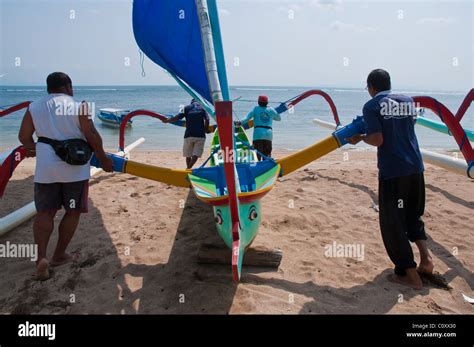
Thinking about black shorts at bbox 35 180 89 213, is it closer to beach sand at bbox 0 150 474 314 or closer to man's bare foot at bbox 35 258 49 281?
man's bare foot at bbox 35 258 49 281

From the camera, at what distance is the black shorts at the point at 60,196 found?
2.86 metres

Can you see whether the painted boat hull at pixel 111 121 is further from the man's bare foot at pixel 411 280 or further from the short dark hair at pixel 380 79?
the man's bare foot at pixel 411 280

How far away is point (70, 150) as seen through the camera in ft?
9.02

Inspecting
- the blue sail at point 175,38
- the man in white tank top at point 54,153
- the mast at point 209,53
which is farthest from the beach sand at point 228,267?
the blue sail at point 175,38

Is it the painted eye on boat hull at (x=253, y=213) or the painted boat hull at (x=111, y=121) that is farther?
the painted boat hull at (x=111, y=121)

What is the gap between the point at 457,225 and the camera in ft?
13.5

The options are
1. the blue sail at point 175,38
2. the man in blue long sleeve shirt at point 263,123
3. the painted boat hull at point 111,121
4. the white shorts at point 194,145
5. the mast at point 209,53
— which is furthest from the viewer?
the painted boat hull at point 111,121

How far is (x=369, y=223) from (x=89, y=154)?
10.4 ft

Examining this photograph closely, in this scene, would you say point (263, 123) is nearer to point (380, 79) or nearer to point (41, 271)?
point (380, 79)

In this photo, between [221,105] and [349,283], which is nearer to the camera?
[221,105]

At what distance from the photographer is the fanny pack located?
9.03ft

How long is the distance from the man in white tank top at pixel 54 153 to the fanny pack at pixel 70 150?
1.4 inches
